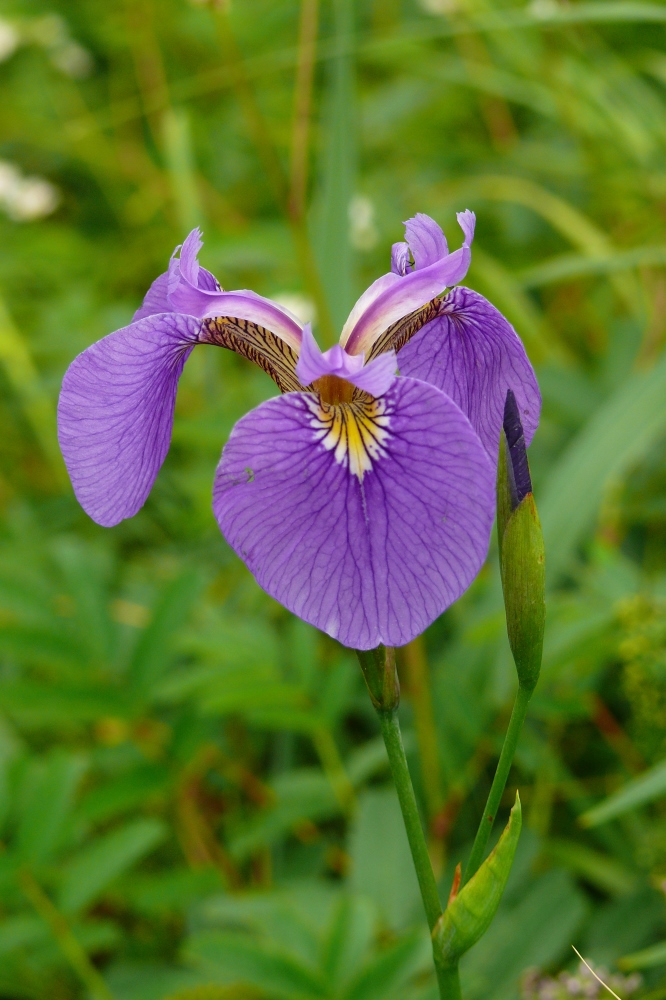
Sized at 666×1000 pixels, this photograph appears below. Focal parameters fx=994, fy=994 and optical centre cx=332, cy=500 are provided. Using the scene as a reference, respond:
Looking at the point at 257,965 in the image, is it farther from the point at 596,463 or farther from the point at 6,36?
the point at 6,36

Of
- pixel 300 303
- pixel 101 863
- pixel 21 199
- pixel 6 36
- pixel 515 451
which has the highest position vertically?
pixel 6 36

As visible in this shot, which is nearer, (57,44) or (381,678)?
(381,678)

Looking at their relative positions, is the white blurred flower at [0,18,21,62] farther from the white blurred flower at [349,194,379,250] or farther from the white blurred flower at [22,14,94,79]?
the white blurred flower at [349,194,379,250]

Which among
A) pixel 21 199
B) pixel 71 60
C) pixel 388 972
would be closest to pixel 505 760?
pixel 388 972

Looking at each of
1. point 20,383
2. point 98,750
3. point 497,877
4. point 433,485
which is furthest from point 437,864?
point 20,383

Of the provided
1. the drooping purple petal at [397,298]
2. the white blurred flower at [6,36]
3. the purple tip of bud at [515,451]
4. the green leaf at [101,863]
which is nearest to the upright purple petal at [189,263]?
the drooping purple petal at [397,298]

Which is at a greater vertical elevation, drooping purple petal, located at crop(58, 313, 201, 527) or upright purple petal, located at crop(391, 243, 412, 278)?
upright purple petal, located at crop(391, 243, 412, 278)

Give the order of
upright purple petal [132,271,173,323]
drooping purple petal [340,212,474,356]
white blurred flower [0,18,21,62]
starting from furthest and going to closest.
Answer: white blurred flower [0,18,21,62], upright purple petal [132,271,173,323], drooping purple petal [340,212,474,356]

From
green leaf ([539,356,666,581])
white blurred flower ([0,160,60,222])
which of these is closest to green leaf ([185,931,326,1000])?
green leaf ([539,356,666,581])
